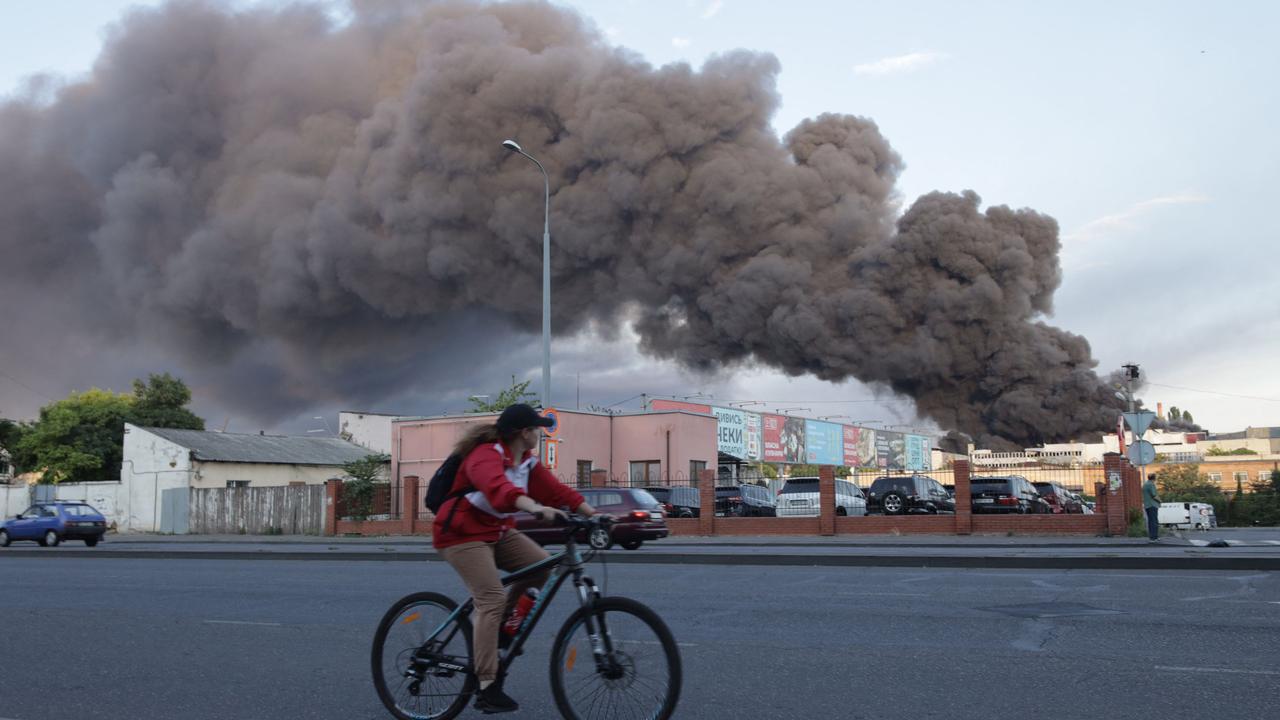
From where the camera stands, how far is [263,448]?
43719 millimetres

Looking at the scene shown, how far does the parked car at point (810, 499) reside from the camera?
90.9 feet

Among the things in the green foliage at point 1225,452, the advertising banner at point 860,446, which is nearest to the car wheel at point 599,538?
A: the advertising banner at point 860,446

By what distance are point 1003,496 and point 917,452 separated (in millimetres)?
71382

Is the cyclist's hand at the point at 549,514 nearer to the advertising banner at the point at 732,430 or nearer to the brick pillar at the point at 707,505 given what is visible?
the brick pillar at the point at 707,505

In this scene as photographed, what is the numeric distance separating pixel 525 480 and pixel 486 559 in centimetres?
40

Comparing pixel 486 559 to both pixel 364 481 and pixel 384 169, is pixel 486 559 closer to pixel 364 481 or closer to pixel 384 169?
pixel 364 481

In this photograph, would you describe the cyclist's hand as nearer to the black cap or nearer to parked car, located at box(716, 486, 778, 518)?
the black cap

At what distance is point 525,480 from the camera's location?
503 cm

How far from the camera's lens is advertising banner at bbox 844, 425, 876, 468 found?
8525 cm

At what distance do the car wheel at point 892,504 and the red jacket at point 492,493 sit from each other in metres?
23.8

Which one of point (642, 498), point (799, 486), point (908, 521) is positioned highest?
point (799, 486)

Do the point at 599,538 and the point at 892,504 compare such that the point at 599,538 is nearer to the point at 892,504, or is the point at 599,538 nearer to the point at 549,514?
the point at 549,514

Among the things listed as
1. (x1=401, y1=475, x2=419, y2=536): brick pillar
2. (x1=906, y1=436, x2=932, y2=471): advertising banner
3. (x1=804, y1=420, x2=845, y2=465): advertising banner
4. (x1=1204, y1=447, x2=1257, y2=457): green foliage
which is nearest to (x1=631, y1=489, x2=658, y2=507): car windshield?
(x1=401, y1=475, x2=419, y2=536): brick pillar

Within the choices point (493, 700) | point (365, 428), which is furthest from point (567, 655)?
point (365, 428)
